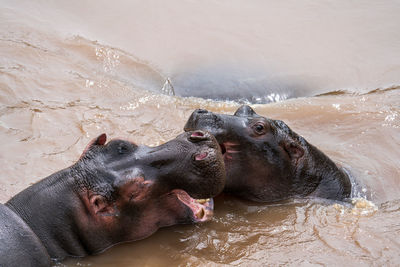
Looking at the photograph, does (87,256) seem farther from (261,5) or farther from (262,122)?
(261,5)

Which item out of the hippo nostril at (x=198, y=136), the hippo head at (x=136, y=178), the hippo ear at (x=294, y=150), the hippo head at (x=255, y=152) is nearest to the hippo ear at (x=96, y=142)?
the hippo head at (x=136, y=178)

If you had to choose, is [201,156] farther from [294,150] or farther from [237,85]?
[237,85]

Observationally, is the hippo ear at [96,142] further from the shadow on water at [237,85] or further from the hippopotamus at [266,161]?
the shadow on water at [237,85]

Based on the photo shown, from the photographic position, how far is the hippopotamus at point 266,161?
17.6ft

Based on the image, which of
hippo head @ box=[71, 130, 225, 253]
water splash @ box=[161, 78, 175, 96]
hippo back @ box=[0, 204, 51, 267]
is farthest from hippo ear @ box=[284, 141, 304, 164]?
water splash @ box=[161, 78, 175, 96]

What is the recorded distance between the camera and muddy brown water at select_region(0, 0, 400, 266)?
5.01 m

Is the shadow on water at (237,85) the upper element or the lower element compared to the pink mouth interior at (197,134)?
upper

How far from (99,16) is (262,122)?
16.5 feet

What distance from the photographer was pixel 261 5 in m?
10.7

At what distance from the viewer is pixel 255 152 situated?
5395 millimetres

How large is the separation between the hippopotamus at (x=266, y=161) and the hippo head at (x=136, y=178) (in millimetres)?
876

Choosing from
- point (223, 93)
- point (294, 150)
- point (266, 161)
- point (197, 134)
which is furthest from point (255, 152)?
point (223, 93)

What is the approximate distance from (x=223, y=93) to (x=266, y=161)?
9.42 ft

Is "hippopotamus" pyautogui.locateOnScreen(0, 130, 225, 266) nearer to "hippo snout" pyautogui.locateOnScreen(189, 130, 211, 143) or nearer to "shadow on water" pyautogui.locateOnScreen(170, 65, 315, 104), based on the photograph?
"hippo snout" pyautogui.locateOnScreen(189, 130, 211, 143)
